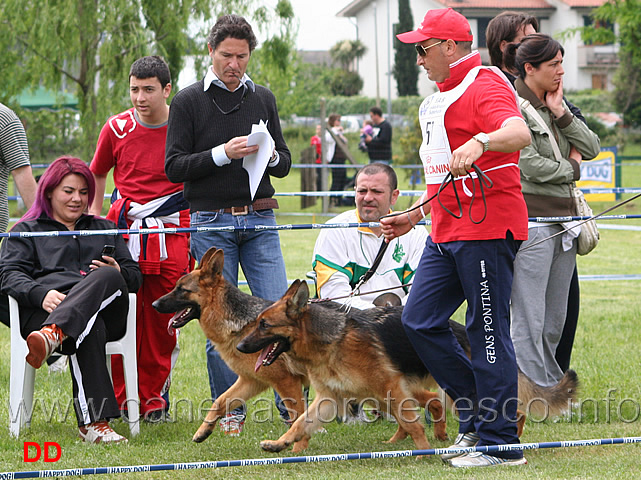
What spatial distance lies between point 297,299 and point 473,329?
3.07ft

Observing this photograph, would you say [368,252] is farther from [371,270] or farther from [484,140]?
[484,140]

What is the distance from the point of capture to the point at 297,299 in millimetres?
4426

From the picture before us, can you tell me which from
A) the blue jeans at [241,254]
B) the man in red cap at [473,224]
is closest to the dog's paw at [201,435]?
the blue jeans at [241,254]

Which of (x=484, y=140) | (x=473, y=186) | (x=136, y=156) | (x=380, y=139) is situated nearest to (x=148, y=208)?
(x=136, y=156)

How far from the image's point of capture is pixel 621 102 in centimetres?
4475

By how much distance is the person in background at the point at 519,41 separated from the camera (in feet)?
17.6

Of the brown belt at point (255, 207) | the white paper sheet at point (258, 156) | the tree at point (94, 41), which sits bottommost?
the brown belt at point (255, 207)

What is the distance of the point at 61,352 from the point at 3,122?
171 cm

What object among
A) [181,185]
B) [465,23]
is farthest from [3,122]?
[465,23]

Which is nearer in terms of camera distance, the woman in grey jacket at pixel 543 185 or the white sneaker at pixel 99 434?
the white sneaker at pixel 99 434

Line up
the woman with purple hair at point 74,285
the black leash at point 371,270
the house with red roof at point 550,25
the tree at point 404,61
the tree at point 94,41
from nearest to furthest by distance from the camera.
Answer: the woman with purple hair at point 74,285 → the black leash at point 371,270 → the tree at point 94,41 → the house with red roof at point 550,25 → the tree at point 404,61

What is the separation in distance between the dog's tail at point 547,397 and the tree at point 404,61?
55.9 meters

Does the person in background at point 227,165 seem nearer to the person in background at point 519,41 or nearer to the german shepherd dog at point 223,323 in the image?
the german shepherd dog at point 223,323

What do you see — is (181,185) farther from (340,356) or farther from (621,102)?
(621,102)
